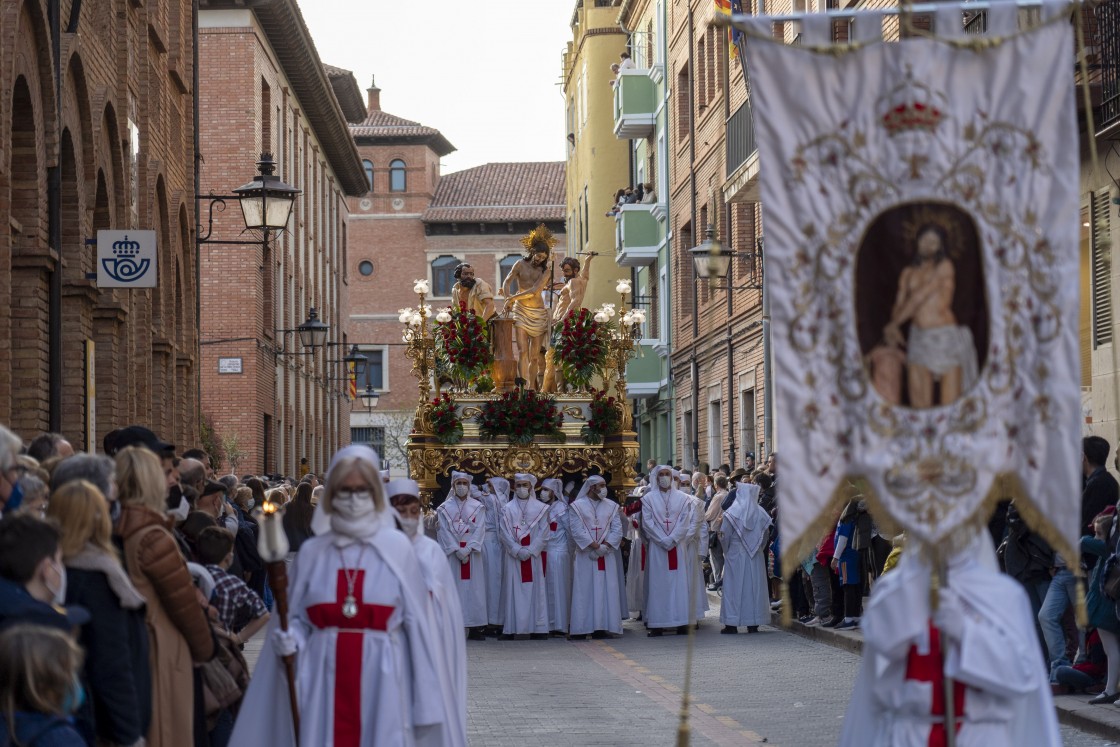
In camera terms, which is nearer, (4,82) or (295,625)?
(295,625)

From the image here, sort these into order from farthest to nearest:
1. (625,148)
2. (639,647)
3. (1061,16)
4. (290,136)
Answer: (625,148) → (290,136) → (639,647) → (1061,16)

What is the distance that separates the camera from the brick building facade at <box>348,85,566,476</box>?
87.2 meters

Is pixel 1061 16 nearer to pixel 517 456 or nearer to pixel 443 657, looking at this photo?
pixel 443 657

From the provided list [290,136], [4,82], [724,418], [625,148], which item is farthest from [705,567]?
[625,148]

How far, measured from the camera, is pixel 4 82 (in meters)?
16.1

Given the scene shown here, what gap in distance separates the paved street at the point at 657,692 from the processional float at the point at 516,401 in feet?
11.2

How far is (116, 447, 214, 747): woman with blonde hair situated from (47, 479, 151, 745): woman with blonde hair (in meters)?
0.70

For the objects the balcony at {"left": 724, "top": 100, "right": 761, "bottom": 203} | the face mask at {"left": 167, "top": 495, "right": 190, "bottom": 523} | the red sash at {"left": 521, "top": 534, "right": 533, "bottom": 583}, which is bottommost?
the red sash at {"left": 521, "top": 534, "right": 533, "bottom": 583}

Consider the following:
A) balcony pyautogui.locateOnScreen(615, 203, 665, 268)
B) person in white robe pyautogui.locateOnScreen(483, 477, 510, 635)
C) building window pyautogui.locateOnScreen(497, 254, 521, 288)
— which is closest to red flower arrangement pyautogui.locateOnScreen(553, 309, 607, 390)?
person in white robe pyautogui.locateOnScreen(483, 477, 510, 635)

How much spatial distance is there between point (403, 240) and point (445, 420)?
6302 cm

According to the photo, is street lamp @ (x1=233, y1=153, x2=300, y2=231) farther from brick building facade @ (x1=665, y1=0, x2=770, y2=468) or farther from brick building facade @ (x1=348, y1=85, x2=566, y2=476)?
brick building facade @ (x1=348, y1=85, x2=566, y2=476)

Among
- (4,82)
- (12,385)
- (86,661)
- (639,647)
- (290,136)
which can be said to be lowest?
(639,647)

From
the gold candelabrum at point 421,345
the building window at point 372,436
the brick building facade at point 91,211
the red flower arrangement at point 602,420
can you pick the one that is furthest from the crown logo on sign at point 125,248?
the building window at point 372,436

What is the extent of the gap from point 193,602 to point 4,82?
327 inches
